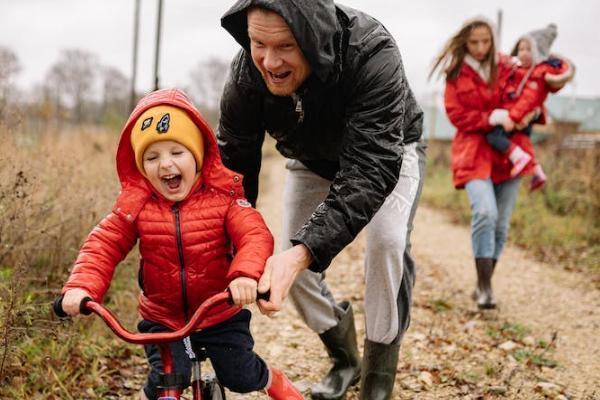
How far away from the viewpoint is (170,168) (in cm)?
236

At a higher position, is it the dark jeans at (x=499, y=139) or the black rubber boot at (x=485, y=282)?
the dark jeans at (x=499, y=139)

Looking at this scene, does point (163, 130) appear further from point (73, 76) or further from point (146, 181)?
point (73, 76)

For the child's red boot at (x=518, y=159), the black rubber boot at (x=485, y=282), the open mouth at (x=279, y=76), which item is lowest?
the black rubber boot at (x=485, y=282)

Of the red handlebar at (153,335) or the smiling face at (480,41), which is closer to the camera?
the red handlebar at (153,335)

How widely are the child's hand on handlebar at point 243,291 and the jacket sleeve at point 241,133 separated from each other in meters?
0.92

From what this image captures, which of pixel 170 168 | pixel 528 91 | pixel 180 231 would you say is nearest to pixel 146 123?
pixel 170 168

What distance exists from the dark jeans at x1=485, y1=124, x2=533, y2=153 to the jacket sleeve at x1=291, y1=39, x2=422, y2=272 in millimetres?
2777

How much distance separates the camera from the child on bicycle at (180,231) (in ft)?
7.80

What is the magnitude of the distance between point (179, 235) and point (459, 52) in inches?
136

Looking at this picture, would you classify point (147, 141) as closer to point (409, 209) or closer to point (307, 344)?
point (409, 209)

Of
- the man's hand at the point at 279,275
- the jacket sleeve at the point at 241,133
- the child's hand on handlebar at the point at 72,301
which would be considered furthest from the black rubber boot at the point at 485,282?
the child's hand on handlebar at the point at 72,301

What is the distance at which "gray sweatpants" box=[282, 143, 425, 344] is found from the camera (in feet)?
8.94

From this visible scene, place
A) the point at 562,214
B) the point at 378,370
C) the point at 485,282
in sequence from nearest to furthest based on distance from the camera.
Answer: the point at 378,370 → the point at 485,282 → the point at 562,214

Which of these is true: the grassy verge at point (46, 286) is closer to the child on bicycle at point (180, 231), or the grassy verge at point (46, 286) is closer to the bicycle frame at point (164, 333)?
the child on bicycle at point (180, 231)
